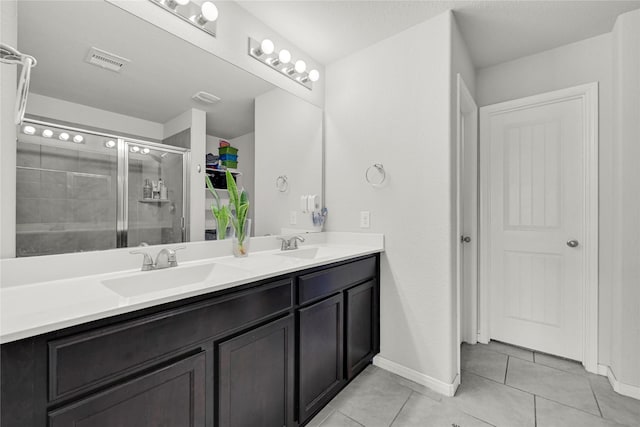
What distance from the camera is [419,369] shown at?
1881mm

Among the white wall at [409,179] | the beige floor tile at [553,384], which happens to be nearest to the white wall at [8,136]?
the white wall at [409,179]

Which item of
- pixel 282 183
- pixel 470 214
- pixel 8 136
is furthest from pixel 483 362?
pixel 8 136

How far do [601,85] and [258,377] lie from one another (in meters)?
2.85

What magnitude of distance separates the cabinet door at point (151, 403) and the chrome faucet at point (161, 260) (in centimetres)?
50

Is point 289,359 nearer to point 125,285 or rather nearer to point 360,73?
point 125,285

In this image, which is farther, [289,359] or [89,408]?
[289,359]

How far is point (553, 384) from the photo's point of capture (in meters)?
1.86

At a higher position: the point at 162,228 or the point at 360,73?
the point at 360,73

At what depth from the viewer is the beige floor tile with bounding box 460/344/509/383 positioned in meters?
1.99

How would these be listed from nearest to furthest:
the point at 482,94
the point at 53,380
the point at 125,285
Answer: the point at 53,380 < the point at 125,285 < the point at 482,94

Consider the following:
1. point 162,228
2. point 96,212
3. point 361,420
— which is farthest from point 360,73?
point 361,420

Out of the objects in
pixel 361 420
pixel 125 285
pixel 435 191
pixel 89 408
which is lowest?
pixel 361 420

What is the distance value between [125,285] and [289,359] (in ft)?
2.48

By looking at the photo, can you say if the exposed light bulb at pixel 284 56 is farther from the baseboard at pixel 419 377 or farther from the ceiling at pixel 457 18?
the baseboard at pixel 419 377
